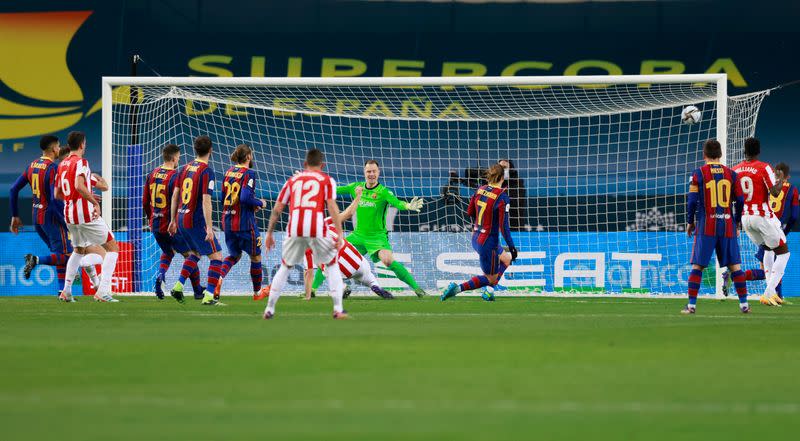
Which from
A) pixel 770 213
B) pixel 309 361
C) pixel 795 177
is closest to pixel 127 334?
pixel 309 361

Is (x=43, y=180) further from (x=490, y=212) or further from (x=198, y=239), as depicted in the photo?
(x=490, y=212)

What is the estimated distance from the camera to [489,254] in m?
15.4

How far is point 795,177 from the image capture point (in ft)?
85.5

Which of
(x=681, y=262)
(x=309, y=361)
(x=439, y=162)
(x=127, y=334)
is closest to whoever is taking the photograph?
(x=309, y=361)

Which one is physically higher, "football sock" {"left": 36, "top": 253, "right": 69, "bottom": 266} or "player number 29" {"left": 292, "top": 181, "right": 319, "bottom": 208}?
"player number 29" {"left": 292, "top": 181, "right": 319, "bottom": 208}

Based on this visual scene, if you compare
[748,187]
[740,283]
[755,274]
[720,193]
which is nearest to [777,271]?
[755,274]

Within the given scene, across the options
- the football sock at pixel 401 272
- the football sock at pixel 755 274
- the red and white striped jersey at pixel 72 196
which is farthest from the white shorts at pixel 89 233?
the football sock at pixel 755 274

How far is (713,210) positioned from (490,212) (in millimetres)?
3446

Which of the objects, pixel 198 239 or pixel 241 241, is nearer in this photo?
pixel 198 239

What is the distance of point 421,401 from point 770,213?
10425mm

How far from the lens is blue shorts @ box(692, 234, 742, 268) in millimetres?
12523

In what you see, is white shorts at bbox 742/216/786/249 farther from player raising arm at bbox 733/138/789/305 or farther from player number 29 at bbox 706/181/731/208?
player number 29 at bbox 706/181/731/208

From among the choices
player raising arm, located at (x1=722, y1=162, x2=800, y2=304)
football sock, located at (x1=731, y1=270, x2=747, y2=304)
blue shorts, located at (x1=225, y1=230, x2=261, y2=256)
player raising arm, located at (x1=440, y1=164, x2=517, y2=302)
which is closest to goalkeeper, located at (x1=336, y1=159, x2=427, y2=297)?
player raising arm, located at (x1=440, y1=164, x2=517, y2=302)

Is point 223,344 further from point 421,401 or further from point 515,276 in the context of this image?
point 515,276
